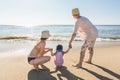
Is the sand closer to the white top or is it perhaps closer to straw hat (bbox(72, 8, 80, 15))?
Result: the white top

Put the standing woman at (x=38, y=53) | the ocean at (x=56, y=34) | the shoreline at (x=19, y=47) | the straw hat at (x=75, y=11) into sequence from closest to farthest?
the standing woman at (x=38, y=53)
the straw hat at (x=75, y=11)
the shoreline at (x=19, y=47)
the ocean at (x=56, y=34)

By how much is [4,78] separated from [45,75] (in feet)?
3.13

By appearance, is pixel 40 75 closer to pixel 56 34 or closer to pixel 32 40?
pixel 32 40

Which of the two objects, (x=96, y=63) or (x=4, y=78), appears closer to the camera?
(x=4, y=78)

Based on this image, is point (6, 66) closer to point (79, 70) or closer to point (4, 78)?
point (4, 78)

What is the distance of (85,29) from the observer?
6336mm

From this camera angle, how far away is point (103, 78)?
17.3 ft

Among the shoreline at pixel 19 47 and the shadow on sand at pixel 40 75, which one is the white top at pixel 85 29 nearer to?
the shadow on sand at pixel 40 75

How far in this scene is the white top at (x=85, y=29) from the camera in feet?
20.4

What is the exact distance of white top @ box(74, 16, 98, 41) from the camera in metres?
6.22

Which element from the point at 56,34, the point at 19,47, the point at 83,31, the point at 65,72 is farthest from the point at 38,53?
the point at 56,34

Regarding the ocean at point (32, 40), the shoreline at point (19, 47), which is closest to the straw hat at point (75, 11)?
the shoreline at point (19, 47)

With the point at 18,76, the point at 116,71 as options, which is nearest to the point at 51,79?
the point at 18,76

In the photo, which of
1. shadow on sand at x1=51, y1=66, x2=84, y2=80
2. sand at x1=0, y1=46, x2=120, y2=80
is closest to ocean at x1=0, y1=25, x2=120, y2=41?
sand at x1=0, y1=46, x2=120, y2=80
